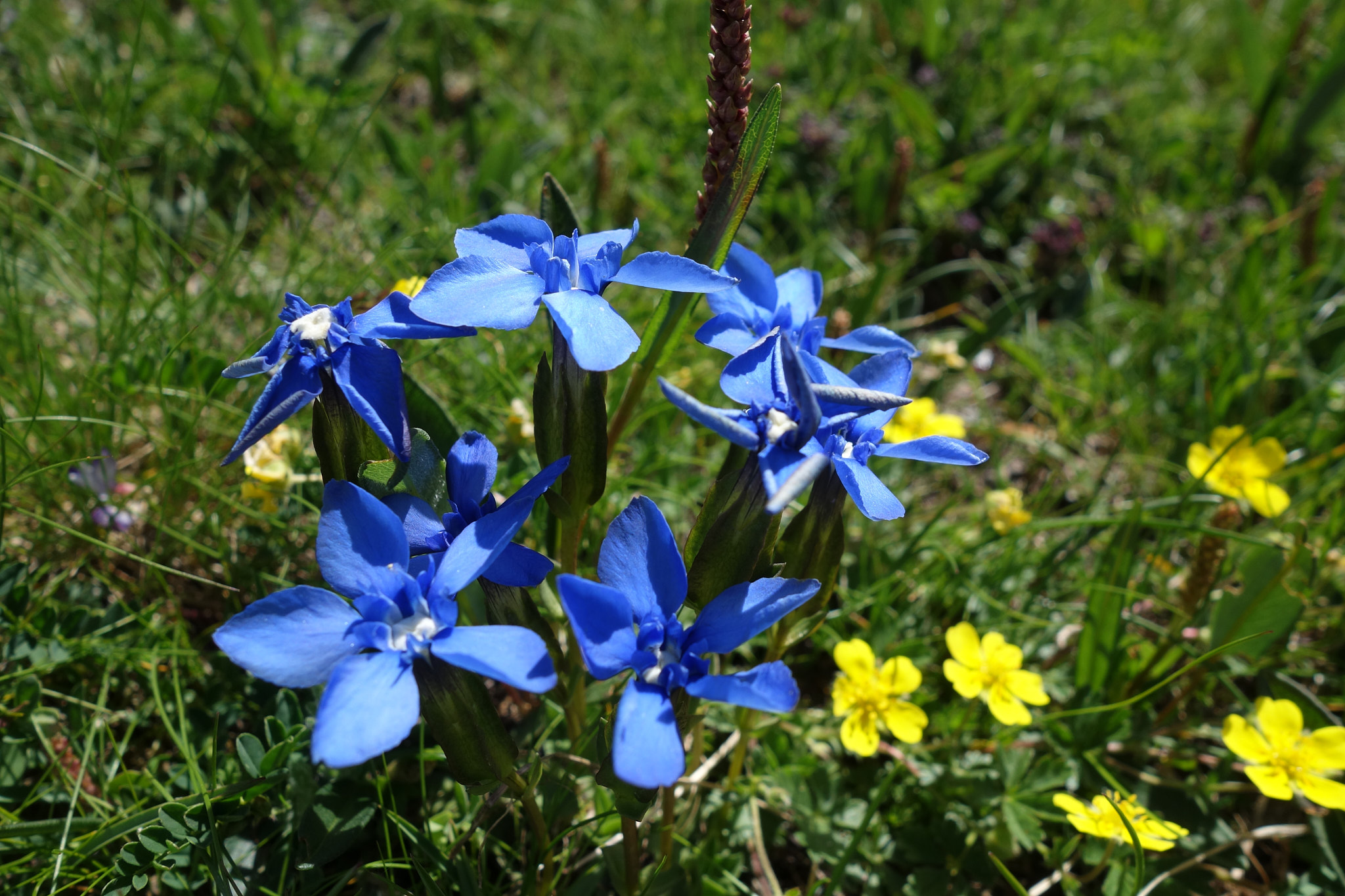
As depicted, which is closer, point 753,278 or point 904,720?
point 753,278

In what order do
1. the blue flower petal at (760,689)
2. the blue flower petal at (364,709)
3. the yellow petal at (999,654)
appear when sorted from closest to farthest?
the blue flower petal at (364,709) < the blue flower petal at (760,689) < the yellow petal at (999,654)

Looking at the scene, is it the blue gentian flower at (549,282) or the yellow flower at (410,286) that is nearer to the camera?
the blue gentian flower at (549,282)

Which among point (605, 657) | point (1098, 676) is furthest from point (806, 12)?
point (605, 657)

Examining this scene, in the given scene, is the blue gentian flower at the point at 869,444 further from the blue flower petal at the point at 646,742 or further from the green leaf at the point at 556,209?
the green leaf at the point at 556,209

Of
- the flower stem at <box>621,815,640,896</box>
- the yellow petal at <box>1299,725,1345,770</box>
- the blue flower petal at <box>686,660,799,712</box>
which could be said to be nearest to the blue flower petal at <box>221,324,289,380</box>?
the blue flower petal at <box>686,660,799,712</box>

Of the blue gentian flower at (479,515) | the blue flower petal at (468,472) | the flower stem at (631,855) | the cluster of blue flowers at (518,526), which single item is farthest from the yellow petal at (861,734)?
the blue flower petal at (468,472)

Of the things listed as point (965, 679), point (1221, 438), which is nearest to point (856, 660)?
point (965, 679)

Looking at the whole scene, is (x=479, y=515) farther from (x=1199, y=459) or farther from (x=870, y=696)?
(x=1199, y=459)
